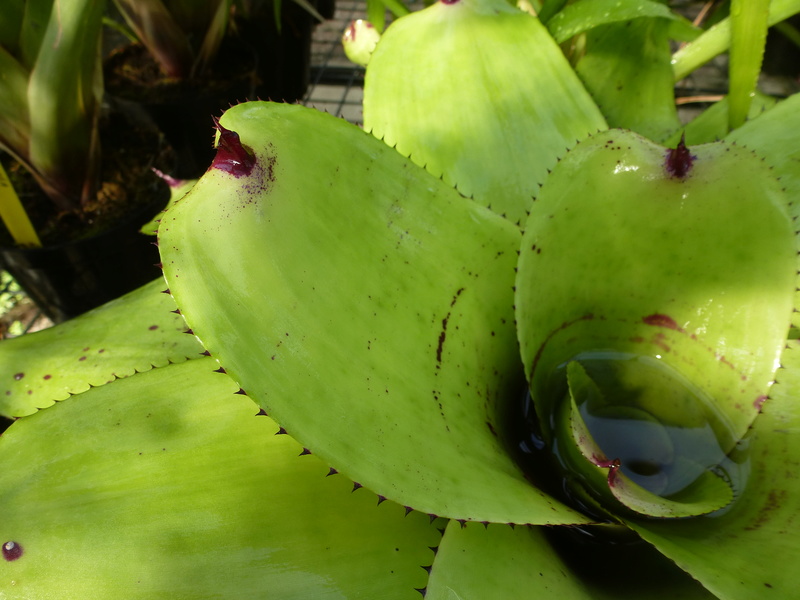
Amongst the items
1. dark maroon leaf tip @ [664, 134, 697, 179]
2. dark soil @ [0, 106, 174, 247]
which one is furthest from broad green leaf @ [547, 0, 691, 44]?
dark soil @ [0, 106, 174, 247]

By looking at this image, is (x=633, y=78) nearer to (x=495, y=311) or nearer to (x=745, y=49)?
(x=745, y=49)

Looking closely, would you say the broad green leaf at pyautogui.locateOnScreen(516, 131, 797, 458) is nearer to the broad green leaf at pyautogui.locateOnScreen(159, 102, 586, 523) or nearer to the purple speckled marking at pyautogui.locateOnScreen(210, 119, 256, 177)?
the broad green leaf at pyautogui.locateOnScreen(159, 102, 586, 523)

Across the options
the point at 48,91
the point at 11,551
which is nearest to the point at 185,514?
the point at 11,551

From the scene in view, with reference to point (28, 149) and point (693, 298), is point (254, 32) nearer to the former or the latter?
point (28, 149)

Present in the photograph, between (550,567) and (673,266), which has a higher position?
(673,266)

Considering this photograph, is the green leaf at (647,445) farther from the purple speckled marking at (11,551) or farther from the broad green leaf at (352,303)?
the purple speckled marking at (11,551)

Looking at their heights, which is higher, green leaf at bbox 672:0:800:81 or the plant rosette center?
green leaf at bbox 672:0:800:81
